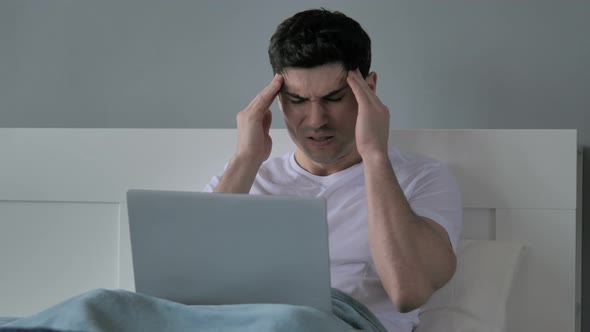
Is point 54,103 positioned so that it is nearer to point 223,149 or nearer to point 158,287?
point 223,149

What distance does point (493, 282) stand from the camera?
1.64 m

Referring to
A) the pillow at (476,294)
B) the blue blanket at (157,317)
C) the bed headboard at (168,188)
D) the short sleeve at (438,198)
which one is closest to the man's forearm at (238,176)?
the bed headboard at (168,188)

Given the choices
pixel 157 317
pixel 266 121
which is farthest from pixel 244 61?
pixel 157 317

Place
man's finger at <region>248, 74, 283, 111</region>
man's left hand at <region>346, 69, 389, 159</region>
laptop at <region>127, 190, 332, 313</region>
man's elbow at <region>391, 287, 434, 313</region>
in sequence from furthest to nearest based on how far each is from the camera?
man's finger at <region>248, 74, 283, 111</region> < man's left hand at <region>346, 69, 389, 159</region> < man's elbow at <region>391, 287, 434, 313</region> < laptop at <region>127, 190, 332, 313</region>

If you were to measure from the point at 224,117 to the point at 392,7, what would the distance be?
0.51 metres

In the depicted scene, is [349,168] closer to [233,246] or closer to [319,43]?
[319,43]

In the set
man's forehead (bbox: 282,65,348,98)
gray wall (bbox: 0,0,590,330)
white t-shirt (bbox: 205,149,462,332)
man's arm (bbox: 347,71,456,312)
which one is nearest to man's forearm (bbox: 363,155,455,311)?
man's arm (bbox: 347,71,456,312)

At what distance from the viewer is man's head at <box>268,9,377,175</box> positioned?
1.62 metres

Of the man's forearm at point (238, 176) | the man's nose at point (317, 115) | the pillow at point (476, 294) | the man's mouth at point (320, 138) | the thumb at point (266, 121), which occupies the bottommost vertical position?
the pillow at point (476, 294)

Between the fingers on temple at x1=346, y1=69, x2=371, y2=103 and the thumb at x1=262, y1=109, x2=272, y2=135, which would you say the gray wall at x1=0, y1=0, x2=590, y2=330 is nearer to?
the thumb at x1=262, y1=109, x2=272, y2=135

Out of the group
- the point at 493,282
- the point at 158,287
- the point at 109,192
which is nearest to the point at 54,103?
the point at 109,192

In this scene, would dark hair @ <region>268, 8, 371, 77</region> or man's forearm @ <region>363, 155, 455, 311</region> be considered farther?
dark hair @ <region>268, 8, 371, 77</region>

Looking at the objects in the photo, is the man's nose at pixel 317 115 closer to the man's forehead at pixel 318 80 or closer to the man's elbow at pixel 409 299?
the man's forehead at pixel 318 80

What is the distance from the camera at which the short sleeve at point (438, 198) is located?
1.57 metres
